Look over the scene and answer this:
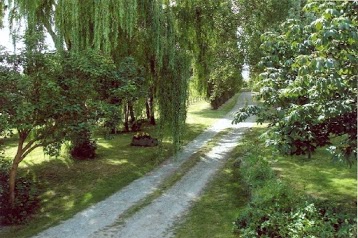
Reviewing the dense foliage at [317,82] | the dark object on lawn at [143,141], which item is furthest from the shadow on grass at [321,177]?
the dark object on lawn at [143,141]

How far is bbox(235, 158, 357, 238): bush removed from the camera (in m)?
9.57

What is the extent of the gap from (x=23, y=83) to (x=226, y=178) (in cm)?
1062

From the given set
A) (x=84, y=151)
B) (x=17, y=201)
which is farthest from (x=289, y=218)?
(x=84, y=151)

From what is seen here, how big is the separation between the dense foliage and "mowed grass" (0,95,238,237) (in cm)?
833

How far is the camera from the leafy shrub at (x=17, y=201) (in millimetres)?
14258

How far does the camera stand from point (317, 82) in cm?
784

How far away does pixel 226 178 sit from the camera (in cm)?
1850

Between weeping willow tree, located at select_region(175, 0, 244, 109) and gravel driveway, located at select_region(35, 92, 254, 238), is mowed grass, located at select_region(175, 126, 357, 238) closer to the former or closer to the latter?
gravel driveway, located at select_region(35, 92, 254, 238)

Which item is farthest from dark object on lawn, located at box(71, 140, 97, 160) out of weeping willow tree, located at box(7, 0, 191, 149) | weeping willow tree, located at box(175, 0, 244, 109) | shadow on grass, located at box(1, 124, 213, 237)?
weeping willow tree, located at box(175, 0, 244, 109)

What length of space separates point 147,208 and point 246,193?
14.7 feet

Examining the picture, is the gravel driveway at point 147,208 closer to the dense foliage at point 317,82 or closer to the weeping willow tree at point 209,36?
the dense foliage at point 317,82

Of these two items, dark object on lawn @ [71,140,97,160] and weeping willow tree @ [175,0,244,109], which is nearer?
dark object on lawn @ [71,140,97,160]

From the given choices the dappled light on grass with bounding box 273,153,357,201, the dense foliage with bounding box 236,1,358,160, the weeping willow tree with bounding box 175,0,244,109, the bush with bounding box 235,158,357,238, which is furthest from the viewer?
the weeping willow tree with bounding box 175,0,244,109

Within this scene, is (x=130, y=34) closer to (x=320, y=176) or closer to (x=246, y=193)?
(x=246, y=193)
